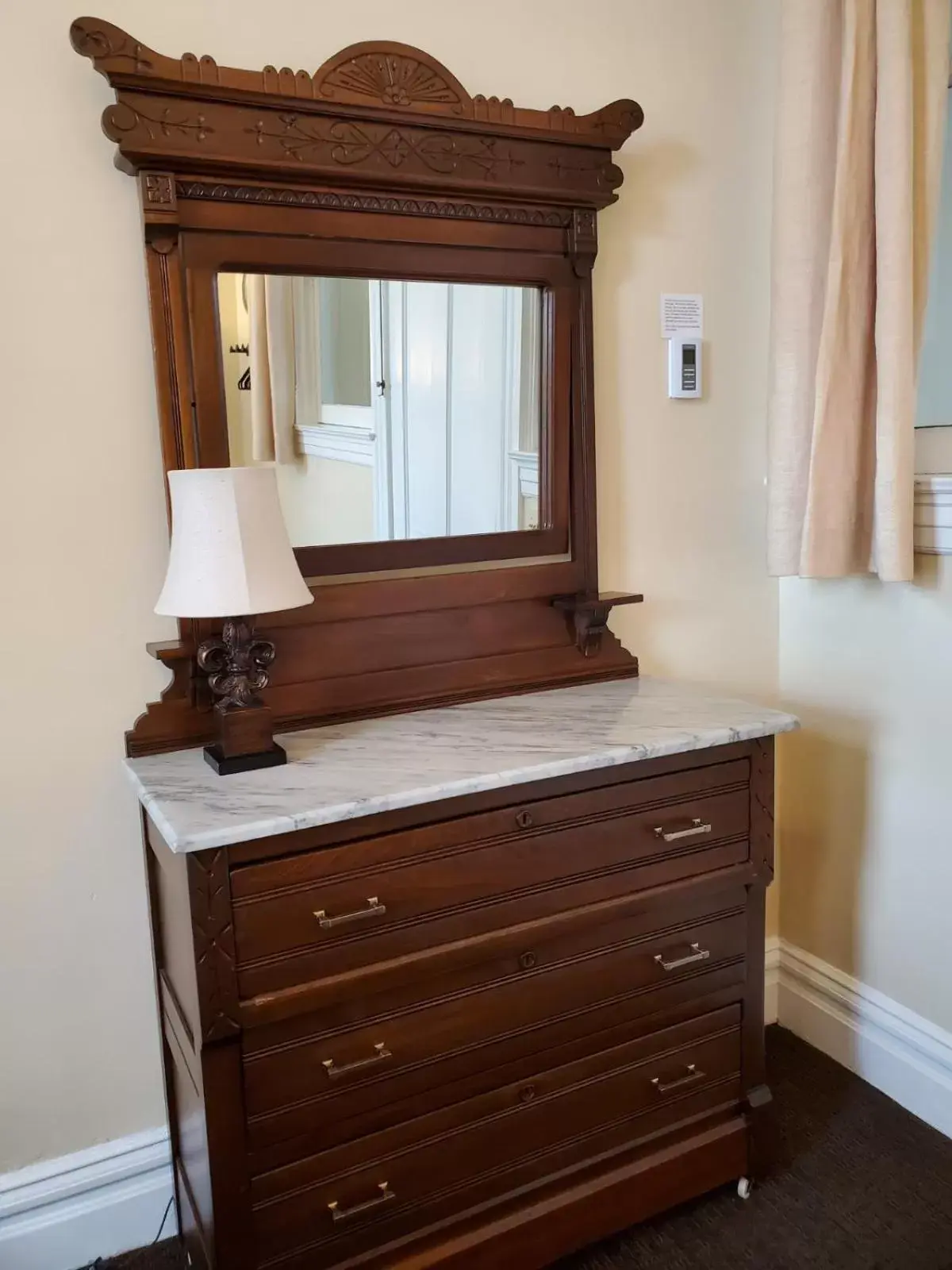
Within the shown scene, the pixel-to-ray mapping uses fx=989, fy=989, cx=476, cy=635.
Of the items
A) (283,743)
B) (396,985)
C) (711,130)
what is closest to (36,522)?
(283,743)

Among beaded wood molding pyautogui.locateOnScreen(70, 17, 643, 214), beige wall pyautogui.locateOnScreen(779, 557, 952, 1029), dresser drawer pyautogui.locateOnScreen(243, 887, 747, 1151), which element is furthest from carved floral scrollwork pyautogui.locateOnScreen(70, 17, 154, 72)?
beige wall pyautogui.locateOnScreen(779, 557, 952, 1029)

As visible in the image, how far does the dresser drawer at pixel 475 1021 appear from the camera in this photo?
1.36 metres

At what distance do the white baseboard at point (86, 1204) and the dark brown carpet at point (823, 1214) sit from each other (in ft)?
0.15

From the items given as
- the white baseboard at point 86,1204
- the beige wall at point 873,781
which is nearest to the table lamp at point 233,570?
the white baseboard at point 86,1204

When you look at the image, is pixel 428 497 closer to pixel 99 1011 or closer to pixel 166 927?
pixel 166 927

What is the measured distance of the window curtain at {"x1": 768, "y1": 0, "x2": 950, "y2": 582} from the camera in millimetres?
1711

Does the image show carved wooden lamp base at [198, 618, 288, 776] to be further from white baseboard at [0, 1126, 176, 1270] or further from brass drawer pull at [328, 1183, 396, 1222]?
white baseboard at [0, 1126, 176, 1270]

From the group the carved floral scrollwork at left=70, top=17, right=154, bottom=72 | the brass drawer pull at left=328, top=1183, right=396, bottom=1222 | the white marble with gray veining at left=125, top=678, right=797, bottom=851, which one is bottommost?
the brass drawer pull at left=328, top=1183, right=396, bottom=1222

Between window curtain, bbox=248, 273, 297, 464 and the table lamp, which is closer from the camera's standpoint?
the table lamp

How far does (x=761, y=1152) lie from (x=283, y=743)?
3.79 ft

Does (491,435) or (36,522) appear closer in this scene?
(36,522)

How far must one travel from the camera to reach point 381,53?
5.25 ft

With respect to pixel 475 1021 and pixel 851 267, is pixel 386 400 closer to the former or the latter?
pixel 851 267

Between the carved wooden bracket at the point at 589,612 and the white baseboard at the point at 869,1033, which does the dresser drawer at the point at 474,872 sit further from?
the white baseboard at the point at 869,1033
